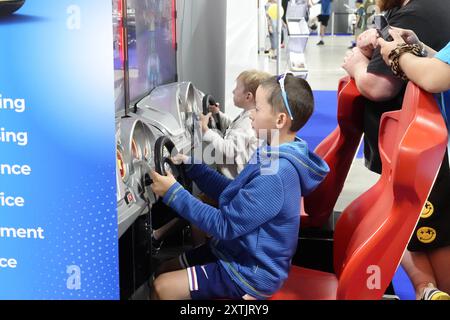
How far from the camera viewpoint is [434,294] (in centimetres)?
184

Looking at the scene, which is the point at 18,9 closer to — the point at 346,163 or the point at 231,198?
the point at 231,198

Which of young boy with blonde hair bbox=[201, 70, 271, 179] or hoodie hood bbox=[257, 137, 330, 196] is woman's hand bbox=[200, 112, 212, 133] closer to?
young boy with blonde hair bbox=[201, 70, 271, 179]

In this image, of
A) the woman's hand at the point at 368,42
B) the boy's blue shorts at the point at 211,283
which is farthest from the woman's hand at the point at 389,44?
the boy's blue shorts at the point at 211,283

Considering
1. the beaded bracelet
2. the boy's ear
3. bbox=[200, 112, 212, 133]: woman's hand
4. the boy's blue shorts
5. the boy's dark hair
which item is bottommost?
the boy's blue shorts

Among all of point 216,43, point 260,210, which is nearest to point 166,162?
point 260,210

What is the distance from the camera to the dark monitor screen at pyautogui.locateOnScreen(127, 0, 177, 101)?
240cm

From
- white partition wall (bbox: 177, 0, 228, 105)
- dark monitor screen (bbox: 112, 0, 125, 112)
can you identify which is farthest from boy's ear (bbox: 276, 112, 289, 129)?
white partition wall (bbox: 177, 0, 228, 105)

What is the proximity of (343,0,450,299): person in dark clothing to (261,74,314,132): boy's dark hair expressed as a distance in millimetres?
220

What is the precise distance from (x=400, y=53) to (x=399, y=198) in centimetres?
43

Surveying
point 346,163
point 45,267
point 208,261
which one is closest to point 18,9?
Result: point 45,267

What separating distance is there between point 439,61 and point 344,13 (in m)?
16.8

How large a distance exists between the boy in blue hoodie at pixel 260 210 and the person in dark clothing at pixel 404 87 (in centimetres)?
24

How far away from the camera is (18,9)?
932 millimetres

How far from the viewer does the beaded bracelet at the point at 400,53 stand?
1.60 meters
